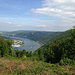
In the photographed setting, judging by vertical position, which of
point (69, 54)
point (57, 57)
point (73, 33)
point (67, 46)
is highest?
point (73, 33)

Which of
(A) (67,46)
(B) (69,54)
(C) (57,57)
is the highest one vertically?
(A) (67,46)

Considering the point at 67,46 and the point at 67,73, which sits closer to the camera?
the point at 67,73

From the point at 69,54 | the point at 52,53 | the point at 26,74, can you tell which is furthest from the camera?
the point at 52,53

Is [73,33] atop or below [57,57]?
atop

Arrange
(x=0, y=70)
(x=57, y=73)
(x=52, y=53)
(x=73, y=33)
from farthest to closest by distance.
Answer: (x=52, y=53)
(x=73, y=33)
(x=0, y=70)
(x=57, y=73)

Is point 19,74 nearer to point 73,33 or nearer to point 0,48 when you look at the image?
point 73,33

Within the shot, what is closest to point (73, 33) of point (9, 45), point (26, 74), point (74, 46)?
point (74, 46)

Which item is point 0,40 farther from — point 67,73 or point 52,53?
point 67,73

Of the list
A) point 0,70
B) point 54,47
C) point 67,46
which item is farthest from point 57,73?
point 54,47

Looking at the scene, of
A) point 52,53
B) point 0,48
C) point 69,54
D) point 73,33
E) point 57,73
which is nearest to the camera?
point 57,73
